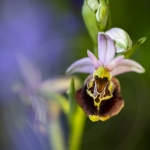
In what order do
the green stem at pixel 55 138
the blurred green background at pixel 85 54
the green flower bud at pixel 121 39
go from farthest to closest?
the blurred green background at pixel 85 54 < the green stem at pixel 55 138 < the green flower bud at pixel 121 39

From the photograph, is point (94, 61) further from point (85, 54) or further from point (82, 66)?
point (85, 54)

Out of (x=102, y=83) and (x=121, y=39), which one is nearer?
(x=121, y=39)

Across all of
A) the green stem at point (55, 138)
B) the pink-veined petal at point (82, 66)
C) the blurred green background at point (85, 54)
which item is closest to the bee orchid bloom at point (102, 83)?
the pink-veined petal at point (82, 66)

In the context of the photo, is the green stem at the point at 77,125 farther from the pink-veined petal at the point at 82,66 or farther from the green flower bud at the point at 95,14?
the green flower bud at the point at 95,14

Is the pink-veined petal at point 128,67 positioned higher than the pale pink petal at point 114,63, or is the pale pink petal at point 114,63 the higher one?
the pale pink petal at point 114,63

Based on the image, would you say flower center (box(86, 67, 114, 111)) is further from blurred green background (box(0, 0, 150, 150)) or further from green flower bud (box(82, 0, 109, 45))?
blurred green background (box(0, 0, 150, 150))

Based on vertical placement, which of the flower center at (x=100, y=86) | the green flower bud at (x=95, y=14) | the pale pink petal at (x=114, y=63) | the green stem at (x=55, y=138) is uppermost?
the green flower bud at (x=95, y=14)

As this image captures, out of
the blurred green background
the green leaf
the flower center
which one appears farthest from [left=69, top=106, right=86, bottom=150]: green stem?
the blurred green background

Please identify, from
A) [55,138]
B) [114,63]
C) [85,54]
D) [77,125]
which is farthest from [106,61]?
[85,54]
